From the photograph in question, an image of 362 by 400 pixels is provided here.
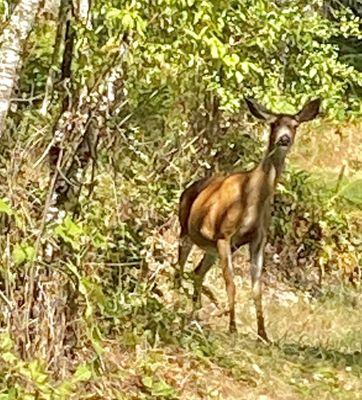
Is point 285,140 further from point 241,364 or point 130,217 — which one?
point 241,364

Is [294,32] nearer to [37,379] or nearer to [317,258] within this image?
[37,379]

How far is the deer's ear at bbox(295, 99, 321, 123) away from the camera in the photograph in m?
11.0

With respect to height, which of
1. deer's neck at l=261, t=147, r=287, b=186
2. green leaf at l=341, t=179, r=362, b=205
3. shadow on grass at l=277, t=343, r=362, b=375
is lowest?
shadow on grass at l=277, t=343, r=362, b=375

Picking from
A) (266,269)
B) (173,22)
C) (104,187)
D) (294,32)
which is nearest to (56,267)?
(173,22)

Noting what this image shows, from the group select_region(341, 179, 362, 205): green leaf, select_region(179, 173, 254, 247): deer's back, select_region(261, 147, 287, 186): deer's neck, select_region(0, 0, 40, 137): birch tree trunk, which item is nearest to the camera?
select_region(0, 0, 40, 137): birch tree trunk

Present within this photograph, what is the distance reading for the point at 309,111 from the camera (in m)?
11.0

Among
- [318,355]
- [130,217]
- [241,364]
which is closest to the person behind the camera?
[241,364]

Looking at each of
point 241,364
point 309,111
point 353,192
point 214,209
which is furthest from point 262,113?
point 353,192

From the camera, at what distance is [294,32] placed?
32.9 feet

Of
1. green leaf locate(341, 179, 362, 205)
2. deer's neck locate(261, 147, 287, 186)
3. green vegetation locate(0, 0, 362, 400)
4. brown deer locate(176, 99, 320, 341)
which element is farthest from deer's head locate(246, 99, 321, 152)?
green leaf locate(341, 179, 362, 205)

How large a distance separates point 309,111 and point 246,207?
2.95 ft

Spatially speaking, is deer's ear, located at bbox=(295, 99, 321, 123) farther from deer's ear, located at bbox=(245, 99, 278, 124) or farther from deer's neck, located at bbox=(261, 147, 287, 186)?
deer's neck, located at bbox=(261, 147, 287, 186)

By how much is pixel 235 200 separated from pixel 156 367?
10.2 feet

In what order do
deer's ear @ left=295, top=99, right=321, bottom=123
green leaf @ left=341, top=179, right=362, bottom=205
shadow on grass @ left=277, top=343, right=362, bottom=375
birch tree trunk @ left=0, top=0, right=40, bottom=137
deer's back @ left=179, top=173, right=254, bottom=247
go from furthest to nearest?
green leaf @ left=341, top=179, right=362, bottom=205, deer's back @ left=179, top=173, right=254, bottom=247, deer's ear @ left=295, top=99, right=321, bottom=123, shadow on grass @ left=277, top=343, right=362, bottom=375, birch tree trunk @ left=0, top=0, right=40, bottom=137
